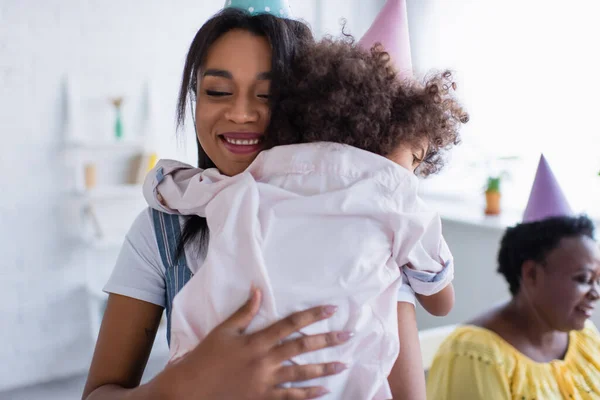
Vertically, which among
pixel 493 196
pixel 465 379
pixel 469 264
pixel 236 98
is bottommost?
pixel 469 264

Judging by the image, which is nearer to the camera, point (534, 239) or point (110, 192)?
point (534, 239)

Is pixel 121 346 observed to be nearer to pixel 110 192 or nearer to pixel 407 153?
pixel 407 153

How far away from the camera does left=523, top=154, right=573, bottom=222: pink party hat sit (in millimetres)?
1393

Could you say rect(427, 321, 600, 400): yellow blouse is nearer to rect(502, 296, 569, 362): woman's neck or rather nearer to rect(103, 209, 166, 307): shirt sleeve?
rect(502, 296, 569, 362): woman's neck

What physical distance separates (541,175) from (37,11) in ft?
9.39

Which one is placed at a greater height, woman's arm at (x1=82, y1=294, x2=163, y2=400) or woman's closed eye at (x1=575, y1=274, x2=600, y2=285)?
woman's arm at (x1=82, y1=294, x2=163, y2=400)

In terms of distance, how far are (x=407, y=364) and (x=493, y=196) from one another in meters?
2.20

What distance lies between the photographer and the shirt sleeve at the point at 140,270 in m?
0.97

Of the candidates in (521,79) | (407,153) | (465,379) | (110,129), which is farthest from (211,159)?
(110,129)

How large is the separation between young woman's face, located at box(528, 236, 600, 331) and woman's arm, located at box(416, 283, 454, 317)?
0.40m

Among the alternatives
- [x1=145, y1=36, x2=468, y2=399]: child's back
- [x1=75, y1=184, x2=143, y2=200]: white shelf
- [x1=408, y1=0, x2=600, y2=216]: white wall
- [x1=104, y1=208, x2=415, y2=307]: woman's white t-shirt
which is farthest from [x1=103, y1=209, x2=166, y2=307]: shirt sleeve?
[x1=75, y1=184, x2=143, y2=200]: white shelf

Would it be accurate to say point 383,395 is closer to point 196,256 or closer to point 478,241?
point 196,256

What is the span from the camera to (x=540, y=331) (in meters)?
1.37

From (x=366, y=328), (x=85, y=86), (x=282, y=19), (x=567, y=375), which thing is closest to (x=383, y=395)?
(x=366, y=328)
